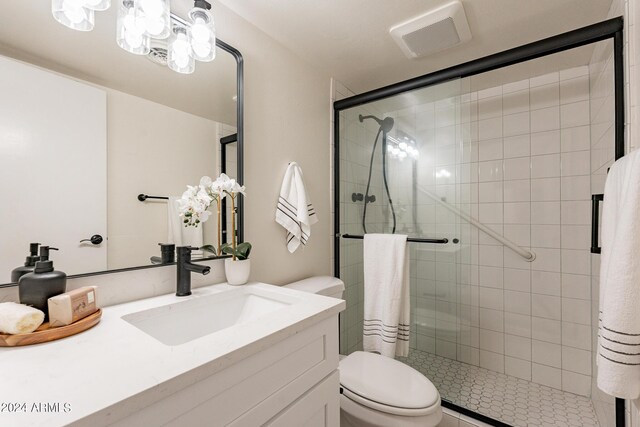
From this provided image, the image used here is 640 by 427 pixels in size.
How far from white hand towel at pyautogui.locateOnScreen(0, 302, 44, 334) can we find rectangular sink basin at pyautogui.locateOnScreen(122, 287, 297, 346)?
196 mm

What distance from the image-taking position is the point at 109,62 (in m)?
0.94

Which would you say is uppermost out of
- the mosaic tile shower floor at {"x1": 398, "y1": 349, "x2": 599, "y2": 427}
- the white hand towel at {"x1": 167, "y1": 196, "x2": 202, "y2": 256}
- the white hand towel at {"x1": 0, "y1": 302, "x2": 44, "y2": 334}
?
the white hand towel at {"x1": 167, "y1": 196, "x2": 202, "y2": 256}

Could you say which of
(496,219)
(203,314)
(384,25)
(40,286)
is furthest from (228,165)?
(496,219)

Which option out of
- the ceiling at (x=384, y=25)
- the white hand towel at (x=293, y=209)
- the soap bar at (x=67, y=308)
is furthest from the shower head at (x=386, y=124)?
the soap bar at (x=67, y=308)

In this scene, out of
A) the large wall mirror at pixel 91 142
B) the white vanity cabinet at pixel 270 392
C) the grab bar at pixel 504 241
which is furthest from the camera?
the grab bar at pixel 504 241

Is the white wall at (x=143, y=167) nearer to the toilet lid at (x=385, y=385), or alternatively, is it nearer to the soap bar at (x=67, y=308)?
the soap bar at (x=67, y=308)

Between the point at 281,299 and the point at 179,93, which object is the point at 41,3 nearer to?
the point at 179,93

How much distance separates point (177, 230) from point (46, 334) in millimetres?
A: 497

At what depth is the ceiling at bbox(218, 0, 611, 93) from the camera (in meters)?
1.30

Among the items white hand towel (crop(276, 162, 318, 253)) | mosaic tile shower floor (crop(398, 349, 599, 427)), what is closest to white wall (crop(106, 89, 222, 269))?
white hand towel (crop(276, 162, 318, 253))

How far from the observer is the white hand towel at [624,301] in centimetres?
81

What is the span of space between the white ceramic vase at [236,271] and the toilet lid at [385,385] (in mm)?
616

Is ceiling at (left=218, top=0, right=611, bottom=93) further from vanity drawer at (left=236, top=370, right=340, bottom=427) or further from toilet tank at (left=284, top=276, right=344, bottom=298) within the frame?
vanity drawer at (left=236, top=370, right=340, bottom=427)

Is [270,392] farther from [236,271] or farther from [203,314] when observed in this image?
[236,271]
